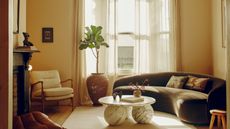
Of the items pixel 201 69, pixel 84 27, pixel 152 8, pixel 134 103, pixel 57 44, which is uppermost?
pixel 152 8

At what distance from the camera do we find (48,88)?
548 cm

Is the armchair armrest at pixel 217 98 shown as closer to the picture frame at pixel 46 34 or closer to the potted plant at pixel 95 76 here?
the potted plant at pixel 95 76

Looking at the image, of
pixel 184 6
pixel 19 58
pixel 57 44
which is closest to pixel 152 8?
pixel 184 6

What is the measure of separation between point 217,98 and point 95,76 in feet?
8.76

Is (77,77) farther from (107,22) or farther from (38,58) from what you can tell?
(107,22)

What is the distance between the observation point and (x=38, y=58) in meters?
6.07

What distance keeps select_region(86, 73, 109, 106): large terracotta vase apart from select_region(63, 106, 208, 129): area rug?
2.21 feet

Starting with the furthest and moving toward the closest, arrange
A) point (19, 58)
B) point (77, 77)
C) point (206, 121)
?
point (77, 77)
point (206, 121)
point (19, 58)

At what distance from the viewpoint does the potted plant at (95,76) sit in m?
5.77

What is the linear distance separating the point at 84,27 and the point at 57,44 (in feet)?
2.46

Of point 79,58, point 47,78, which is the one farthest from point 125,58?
point 47,78

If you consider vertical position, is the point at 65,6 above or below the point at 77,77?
above

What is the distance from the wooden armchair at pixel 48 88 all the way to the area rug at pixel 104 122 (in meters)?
0.45

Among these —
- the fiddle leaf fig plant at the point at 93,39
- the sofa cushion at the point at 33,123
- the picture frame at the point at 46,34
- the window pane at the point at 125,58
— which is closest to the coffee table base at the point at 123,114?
the sofa cushion at the point at 33,123
